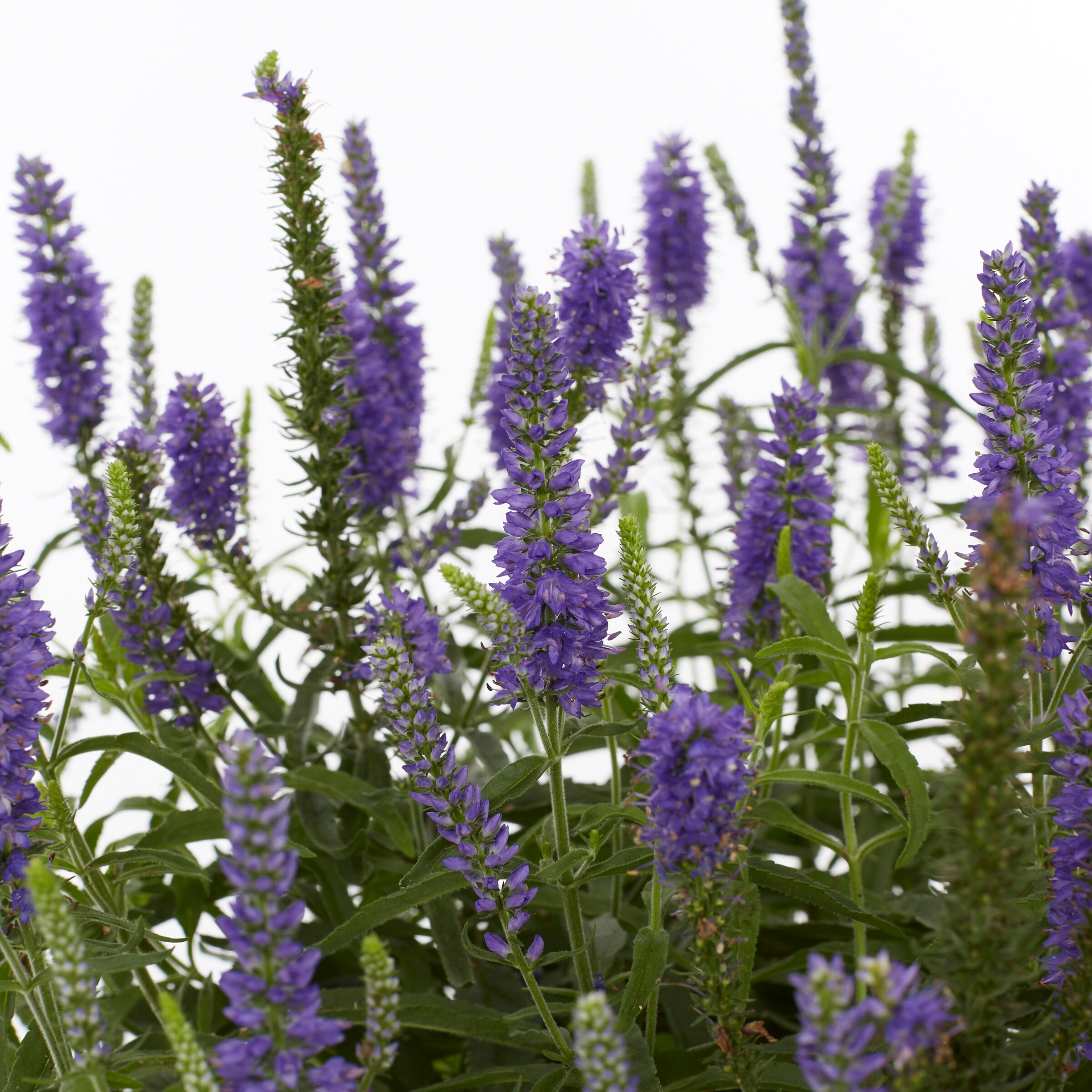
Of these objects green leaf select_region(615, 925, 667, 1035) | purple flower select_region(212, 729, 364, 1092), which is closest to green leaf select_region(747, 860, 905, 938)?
green leaf select_region(615, 925, 667, 1035)

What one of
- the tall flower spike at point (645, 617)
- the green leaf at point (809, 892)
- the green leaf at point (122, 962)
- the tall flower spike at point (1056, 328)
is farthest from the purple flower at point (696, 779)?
the tall flower spike at point (1056, 328)

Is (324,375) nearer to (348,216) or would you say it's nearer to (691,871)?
(348,216)

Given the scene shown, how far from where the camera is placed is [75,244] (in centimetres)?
267

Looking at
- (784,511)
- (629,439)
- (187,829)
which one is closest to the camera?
(187,829)

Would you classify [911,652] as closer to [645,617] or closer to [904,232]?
[645,617]

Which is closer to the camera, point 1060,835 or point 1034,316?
point 1060,835

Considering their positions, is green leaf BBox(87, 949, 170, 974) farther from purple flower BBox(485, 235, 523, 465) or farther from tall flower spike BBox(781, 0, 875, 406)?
tall flower spike BBox(781, 0, 875, 406)

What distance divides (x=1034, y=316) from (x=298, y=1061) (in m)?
2.09

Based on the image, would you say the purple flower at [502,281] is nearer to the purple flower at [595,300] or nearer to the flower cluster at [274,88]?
the purple flower at [595,300]

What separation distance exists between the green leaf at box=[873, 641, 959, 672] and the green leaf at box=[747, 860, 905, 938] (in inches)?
12.6

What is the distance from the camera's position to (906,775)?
1434 millimetres

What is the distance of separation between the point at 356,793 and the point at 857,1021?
1.10 metres

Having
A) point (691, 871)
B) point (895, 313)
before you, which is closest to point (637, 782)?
point (691, 871)

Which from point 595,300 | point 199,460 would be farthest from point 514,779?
point 199,460
